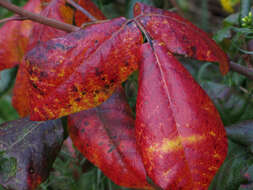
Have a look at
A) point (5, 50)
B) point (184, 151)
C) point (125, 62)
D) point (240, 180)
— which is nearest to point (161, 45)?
point (125, 62)

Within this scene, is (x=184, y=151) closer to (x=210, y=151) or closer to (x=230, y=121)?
(x=210, y=151)

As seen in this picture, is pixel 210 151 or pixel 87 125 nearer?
pixel 210 151

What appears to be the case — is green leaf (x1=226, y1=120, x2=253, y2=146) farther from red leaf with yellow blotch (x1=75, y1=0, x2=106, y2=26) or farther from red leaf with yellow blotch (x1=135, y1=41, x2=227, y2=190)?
red leaf with yellow blotch (x1=75, y1=0, x2=106, y2=26)

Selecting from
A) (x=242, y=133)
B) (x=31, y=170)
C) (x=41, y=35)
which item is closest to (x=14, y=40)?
(x=41, y=35)

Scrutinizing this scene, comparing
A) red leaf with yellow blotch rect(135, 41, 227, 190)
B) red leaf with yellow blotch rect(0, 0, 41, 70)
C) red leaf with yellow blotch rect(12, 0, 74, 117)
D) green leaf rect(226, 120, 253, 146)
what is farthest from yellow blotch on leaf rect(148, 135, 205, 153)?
red leaf with yellow blotch rect(0, 0, 41, 70)

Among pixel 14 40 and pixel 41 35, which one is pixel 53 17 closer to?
pixel 41 35

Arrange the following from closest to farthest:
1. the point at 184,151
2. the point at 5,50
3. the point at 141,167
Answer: the point at 184,151 < the point at 141,167 < the point at 5,50

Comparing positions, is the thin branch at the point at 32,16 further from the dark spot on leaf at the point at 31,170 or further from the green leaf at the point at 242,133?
the green leaf at the point at 242,133
